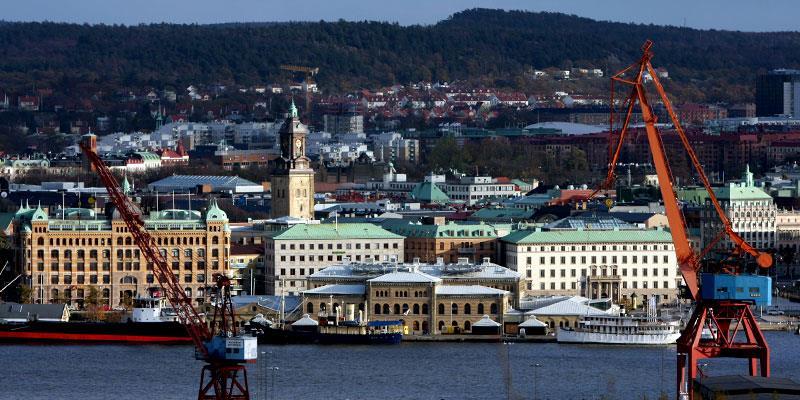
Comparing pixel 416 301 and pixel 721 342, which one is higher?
pixel 721 342

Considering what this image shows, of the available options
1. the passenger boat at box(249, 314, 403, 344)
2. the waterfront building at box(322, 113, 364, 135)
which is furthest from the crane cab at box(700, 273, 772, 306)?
the waterfront building at box(322, 113, 364, 135)

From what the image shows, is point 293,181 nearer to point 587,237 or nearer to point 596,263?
point 587,237

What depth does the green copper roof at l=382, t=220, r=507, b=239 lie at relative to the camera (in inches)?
2940

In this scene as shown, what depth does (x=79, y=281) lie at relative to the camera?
232ft

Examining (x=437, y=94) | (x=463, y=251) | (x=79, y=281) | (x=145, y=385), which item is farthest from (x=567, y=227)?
(x=437, y=94)

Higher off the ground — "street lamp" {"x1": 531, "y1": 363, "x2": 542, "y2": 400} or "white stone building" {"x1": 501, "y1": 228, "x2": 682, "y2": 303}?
"white stone building" {"x1": 501, "y1": 228, "x2": 682, "y2": 303}

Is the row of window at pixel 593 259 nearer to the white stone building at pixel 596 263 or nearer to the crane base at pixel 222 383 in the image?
the white stone building at pixel 596 263

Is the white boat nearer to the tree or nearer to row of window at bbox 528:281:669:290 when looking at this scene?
row of window at bbox 528:281:669:290

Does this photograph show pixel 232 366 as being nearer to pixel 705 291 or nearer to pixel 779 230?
pixel 705 291

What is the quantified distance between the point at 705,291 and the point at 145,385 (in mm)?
9913

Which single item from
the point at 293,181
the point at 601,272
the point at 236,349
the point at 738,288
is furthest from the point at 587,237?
the point at 236,349

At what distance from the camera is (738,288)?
5059cm

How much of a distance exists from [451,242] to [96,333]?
1330 cm

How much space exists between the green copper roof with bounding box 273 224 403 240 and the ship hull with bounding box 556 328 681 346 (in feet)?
37.5
